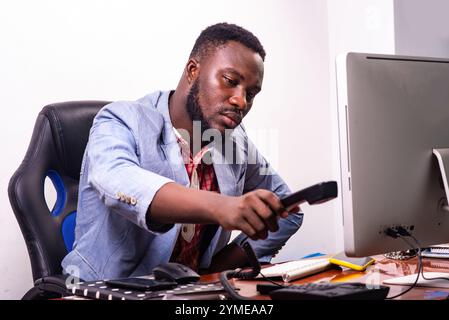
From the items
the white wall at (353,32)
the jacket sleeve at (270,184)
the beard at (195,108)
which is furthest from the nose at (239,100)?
the white wall at (353,32)

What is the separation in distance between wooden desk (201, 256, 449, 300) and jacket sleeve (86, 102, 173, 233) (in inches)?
8.7

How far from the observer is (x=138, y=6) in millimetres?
2246

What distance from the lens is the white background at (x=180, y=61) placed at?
1925mm

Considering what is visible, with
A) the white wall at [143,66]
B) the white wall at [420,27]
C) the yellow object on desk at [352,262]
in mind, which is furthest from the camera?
the white wall at [420,27]

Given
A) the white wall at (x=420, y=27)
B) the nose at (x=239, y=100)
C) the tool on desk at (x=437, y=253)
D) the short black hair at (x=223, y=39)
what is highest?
the white wall at (x=420, y=27)

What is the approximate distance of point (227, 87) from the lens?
1.54m

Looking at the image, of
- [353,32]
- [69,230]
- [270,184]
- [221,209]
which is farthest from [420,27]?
[221,209]

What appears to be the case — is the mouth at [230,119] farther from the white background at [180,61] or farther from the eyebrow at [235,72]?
the white background at [180,61]

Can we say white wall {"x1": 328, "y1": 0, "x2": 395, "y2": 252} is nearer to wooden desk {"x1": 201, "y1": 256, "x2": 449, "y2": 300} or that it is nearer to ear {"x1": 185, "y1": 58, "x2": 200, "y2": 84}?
ear {"x1": 185, "y1": 58, "x2": 200, "y2": 84}

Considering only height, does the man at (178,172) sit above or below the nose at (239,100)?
below

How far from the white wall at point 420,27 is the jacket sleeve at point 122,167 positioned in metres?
1.52

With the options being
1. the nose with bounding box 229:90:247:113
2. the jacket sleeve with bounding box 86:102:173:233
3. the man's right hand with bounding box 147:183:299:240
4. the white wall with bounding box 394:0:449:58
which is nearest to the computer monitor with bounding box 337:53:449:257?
the man's right hand with bounding box 147:183:299:240

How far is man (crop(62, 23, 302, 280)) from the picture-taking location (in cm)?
114

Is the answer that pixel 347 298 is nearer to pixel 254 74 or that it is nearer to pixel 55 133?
pixel 254 74
